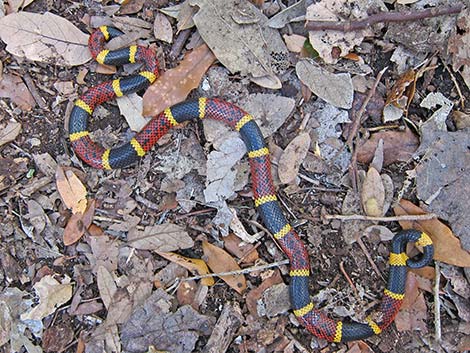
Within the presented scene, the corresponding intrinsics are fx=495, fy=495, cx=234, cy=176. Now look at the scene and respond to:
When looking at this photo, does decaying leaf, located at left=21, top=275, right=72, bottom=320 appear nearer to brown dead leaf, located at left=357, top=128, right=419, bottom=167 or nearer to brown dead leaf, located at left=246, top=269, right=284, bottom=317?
brown dead leaf, located at left=246, top=269, right=284, bottom=317

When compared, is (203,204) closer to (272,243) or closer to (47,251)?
(272,243)

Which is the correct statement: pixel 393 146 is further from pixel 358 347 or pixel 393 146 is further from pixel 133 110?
pixel 133 110

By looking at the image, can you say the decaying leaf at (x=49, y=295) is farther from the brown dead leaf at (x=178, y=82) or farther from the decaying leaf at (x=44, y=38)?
the decaying leaf at (x=44, y=38)

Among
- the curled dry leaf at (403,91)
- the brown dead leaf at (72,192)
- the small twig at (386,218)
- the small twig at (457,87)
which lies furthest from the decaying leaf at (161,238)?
the small twig at (457,87)

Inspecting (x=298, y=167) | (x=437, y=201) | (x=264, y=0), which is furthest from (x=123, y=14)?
(x=437, y=201)

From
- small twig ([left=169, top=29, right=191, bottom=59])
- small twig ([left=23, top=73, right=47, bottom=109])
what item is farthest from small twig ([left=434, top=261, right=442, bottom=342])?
small twig ([left=23, top=73, right=47, bottom=109])

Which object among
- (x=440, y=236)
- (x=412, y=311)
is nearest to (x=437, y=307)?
(x=412, y=311)
